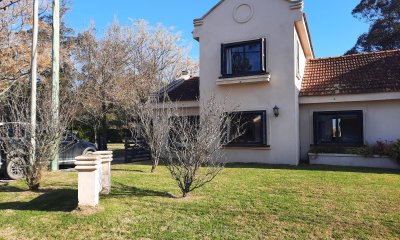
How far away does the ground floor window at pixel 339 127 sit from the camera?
13906 mm

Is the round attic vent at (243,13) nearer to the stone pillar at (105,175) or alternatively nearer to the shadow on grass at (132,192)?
the shadow on grass at (132,192)

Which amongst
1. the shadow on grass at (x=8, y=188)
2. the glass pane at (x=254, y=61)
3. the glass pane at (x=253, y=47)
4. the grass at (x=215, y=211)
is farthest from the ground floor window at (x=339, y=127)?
the shadow on grass at (x=8, y=188)

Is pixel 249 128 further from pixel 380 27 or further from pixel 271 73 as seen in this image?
pixel 380 27

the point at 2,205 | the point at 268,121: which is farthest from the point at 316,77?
the point at 2,205

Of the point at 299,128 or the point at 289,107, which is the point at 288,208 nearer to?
the point at 289,107

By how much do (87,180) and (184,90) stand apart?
1193 cm

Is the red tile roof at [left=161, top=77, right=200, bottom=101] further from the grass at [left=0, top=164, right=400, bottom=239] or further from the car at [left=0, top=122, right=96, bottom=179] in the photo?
the grass at [left=0, top=164, right=400, bottom=239]

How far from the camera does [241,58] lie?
1472 cm

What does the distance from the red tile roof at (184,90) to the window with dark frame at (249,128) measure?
2.40 metres

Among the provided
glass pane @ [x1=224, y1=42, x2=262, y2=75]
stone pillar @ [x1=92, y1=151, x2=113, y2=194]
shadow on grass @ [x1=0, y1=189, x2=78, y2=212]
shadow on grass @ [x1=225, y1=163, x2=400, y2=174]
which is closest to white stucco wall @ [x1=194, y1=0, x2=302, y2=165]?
glass pane @ [x1=224, y1=42, x2=262, y2=75]

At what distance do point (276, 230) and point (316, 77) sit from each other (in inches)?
466

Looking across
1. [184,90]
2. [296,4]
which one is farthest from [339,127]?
[184,90]

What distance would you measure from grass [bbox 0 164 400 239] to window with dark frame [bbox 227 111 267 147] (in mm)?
4939

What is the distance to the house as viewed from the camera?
44.5 ft
